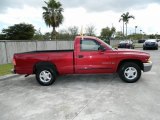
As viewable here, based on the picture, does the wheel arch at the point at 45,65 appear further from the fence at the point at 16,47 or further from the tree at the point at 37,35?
the tree at the point at 37,35

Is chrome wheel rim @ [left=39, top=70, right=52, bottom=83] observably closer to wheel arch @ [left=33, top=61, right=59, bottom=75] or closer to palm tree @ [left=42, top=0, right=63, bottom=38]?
wheel arch @ [left=33, top=61, right=59, bottom=75]

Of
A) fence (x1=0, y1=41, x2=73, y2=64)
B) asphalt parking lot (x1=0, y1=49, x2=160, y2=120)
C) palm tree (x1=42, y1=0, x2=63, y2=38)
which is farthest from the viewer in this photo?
palm tree (x1=42, y1=0, x2=63, y2=38)

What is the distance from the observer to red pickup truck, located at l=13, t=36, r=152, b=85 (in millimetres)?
7930

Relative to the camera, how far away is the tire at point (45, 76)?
792 cm

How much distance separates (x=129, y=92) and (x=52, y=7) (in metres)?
33.2

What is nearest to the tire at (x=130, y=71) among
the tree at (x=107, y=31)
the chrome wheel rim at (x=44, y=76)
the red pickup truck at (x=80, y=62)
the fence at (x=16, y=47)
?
the red pickup truck at (x=80, y=62)

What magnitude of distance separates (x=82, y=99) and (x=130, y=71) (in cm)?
266

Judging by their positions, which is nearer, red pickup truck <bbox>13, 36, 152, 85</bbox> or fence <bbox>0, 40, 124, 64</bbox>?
red pickup truck <bbox>13, 36, 152, 85</bbox>

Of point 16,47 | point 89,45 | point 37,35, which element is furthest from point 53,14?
point 89,45

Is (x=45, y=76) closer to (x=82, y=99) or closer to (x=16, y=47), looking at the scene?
(x=82, y=99)

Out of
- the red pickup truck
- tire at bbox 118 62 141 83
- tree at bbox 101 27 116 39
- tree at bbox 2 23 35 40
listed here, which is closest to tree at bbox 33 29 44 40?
tree at bbox 2 23 35 40

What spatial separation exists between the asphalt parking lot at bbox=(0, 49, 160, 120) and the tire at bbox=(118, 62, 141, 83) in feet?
0.77

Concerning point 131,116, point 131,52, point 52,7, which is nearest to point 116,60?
point 131,52

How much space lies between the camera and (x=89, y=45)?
8109 millimetres
